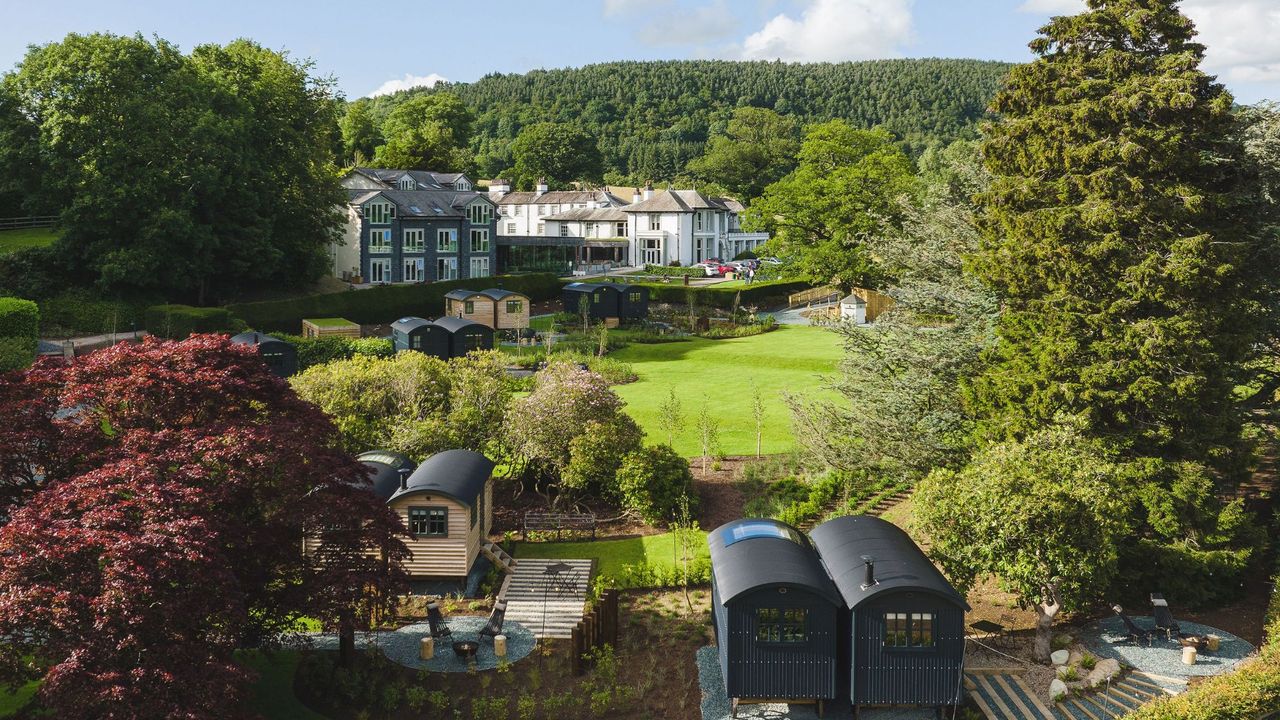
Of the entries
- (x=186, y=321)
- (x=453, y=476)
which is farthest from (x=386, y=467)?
(x=186, y=321)

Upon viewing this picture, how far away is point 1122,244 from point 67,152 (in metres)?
45.2

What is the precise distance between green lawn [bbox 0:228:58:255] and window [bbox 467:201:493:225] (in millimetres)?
26009

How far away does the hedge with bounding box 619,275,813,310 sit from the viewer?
6662 centimetres

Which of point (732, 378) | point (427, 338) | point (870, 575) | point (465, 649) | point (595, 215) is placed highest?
point (595, 215)

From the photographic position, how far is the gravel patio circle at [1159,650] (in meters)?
19.3

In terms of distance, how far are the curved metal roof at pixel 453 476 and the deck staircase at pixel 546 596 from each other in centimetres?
227

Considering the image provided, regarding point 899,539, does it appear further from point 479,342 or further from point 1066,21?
point 479,342

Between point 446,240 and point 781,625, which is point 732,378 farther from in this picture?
point 446,240

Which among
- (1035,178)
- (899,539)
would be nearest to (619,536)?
(899,539)

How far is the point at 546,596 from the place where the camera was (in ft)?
77.0

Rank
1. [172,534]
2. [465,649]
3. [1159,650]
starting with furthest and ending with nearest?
[465,649]
[1159,650]
[172,534]

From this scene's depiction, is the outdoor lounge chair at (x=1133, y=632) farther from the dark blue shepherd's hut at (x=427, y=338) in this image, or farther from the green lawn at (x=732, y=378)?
the dark blue shepherd's hut at (x=427, y=338)

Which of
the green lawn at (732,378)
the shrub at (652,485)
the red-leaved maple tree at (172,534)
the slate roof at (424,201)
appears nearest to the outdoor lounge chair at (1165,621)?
the shrub at (652,485)

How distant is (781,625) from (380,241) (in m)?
53.2
